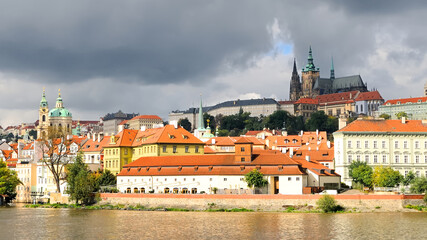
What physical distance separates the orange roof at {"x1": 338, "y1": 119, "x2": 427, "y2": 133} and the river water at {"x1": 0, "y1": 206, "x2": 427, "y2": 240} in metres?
31.5

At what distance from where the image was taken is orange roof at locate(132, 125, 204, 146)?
103938mm

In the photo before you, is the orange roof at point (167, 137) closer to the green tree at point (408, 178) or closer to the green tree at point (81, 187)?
the green tree at point (81, 187)

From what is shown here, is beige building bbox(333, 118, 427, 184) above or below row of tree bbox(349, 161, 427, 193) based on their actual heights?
above

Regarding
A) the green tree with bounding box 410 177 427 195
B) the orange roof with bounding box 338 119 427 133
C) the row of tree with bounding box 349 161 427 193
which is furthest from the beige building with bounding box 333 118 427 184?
the green tree with bounding box 410 177 427 195

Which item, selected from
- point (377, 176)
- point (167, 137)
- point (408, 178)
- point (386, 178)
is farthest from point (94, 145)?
point (408, 178)

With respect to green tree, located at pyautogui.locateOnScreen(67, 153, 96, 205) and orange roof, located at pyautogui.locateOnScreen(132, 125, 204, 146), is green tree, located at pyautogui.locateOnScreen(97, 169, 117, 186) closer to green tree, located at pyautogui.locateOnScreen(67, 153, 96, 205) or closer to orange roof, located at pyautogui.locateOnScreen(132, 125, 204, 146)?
green tree, located at pyautogui.locateOnScreen(67, 153, 96, 205)

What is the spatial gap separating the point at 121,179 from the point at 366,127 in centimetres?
3692

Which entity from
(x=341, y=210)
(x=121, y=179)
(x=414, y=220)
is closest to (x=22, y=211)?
(x=121, y=179)

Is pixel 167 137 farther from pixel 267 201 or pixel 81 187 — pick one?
pixel 267 201

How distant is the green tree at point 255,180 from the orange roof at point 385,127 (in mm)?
24979

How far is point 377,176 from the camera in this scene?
91.4m

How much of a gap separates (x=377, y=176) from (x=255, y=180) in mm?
18724

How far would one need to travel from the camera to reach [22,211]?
8919 centimetres

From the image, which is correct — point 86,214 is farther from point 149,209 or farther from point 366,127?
point 366,127
